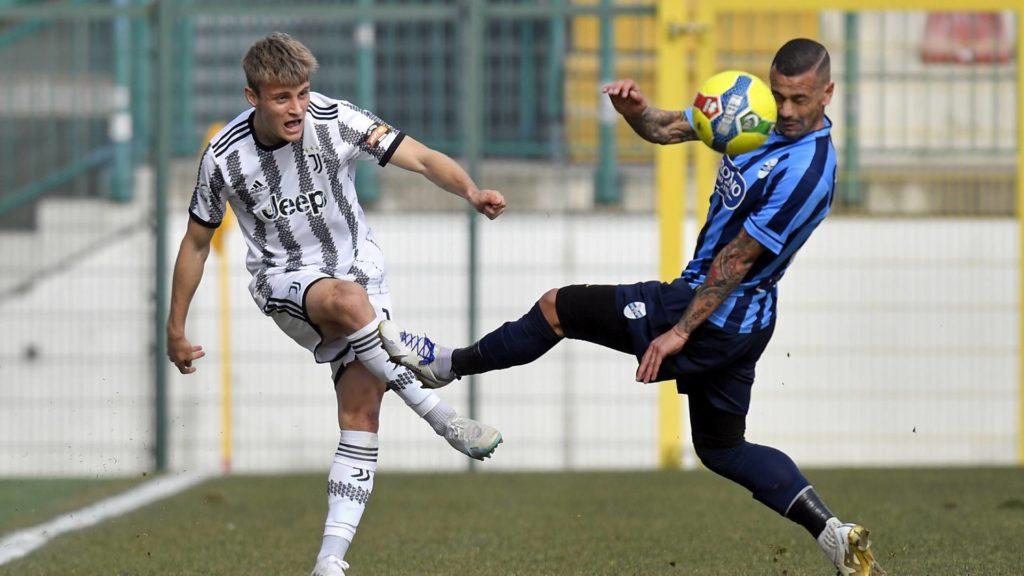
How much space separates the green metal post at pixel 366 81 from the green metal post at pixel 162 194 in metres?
1.32

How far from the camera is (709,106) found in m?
6.07

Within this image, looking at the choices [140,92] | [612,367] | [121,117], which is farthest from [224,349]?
[612,367]

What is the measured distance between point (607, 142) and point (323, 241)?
17.5 ft

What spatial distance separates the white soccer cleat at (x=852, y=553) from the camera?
19.3ft

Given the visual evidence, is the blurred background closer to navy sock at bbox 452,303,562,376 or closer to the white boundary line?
the white boundary line

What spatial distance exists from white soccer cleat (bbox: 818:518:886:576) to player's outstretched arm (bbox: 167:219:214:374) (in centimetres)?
250

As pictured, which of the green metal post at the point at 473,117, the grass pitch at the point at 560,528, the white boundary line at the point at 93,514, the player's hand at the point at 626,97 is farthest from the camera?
the green metal post at the point at 473,117

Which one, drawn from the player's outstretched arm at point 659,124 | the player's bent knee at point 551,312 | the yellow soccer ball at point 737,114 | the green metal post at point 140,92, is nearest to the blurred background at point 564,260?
the green metal post at point 140,92

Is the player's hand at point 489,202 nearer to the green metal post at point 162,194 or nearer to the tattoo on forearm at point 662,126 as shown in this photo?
the tattoo on forearm at point 662,126

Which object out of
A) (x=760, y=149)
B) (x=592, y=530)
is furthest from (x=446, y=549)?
(x=760, y=149)

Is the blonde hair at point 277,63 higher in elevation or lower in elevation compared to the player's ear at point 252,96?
higher

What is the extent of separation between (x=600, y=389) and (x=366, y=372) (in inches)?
198

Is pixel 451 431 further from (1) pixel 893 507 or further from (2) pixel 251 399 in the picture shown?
(2) pixel 251 399

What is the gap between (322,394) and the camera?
11.4m
